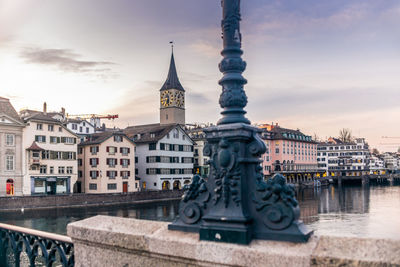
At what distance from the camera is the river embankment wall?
151 feet

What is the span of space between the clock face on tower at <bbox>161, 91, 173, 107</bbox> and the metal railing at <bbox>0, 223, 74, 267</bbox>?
3903 inches

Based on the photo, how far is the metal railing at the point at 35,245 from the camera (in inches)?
188

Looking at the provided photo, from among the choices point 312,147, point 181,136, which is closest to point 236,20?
point 181,136

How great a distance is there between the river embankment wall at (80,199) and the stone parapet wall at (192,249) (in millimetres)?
46571

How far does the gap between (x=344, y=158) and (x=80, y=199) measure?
110679 millimetres

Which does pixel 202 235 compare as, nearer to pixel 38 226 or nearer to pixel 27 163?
pixel 38 226

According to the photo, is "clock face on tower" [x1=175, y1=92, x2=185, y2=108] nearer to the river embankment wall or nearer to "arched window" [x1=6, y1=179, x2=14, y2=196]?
the river embankment wall

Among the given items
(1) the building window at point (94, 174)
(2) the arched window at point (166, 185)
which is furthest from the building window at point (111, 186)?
(2) the arched window at point (166, 185)

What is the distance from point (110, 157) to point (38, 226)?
2776 cm

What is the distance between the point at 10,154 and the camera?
170 feet

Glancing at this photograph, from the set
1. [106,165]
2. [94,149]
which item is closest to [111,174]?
[106,165]

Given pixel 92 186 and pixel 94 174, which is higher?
pixel 94 174

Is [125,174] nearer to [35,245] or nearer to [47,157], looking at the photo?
[47,157]

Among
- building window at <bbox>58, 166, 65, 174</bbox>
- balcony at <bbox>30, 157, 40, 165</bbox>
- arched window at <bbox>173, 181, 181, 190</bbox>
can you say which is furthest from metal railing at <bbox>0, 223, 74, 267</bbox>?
arched window at <bbox>173, 181, 181, 190</bbox>
